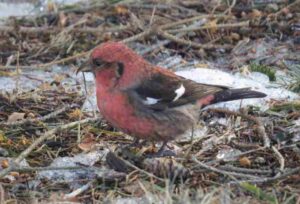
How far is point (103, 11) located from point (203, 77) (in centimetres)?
162

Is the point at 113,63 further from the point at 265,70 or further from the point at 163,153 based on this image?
the point at 265,70

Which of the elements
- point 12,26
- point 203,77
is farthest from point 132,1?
point 203,77

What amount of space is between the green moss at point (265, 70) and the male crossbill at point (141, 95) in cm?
95

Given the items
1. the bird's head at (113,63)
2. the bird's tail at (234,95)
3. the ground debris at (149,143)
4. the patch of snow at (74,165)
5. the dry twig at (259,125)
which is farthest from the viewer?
the bird's tail at (234,95)

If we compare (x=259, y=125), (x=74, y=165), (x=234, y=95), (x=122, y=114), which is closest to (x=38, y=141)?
(x=74, y=165)

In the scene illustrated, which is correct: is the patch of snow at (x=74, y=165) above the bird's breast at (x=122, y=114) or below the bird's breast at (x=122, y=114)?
below

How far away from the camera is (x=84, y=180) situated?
174 inches

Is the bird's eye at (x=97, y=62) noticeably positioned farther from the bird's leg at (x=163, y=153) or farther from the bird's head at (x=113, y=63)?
the bird's leg at (x=163, y=153)

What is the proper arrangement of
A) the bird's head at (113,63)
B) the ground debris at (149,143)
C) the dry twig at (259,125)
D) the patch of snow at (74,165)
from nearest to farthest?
the ground debris at (149,143), the patch of snow at (74,165), the bird's head at (113,63), the dry twig at (259,125)

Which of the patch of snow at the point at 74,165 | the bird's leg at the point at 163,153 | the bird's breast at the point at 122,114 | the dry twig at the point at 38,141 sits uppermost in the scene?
the bird's breast at the point at 122,114

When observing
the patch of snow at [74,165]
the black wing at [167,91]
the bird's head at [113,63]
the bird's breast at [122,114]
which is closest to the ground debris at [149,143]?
the patch of snow at [74,165]

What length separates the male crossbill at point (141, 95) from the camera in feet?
15.1

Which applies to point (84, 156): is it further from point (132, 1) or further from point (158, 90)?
point (132, 1)

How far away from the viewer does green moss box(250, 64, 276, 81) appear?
5.93 meters
